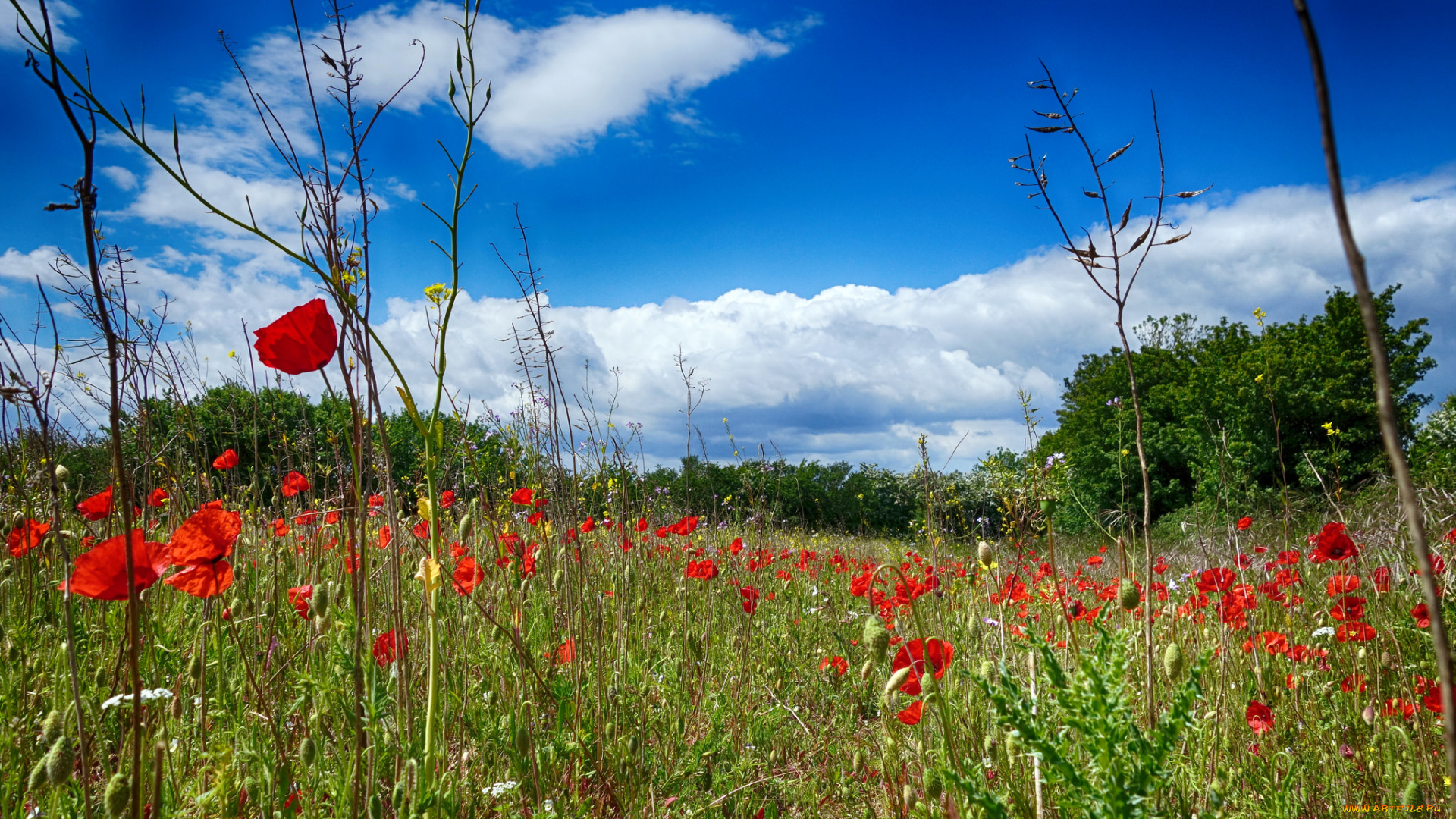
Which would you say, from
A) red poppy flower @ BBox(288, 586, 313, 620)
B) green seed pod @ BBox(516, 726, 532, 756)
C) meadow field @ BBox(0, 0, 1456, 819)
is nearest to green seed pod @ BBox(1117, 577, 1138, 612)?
meadow field @ BBox(0, 0, 1456, 819)

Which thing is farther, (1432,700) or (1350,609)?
(1350,609)

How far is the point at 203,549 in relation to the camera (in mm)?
1349

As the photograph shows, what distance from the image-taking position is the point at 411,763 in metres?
1.27

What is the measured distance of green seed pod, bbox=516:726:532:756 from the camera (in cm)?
174

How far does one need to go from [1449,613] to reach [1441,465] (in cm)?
1421

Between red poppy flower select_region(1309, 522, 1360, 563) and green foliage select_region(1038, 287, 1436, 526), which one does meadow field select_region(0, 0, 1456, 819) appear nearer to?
red poppy flower select_region(1309, 522, 1360, 563)

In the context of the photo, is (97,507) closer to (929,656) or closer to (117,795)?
(117,795)

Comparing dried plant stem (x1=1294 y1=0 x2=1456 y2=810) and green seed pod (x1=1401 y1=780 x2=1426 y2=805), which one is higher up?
dried plant stem (x1=1294 y1=0 x2=1456 y2=810)

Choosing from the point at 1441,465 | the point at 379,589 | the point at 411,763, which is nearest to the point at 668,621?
the point at 379,589

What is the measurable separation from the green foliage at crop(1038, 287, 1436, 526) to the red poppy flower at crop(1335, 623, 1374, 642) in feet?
37.9

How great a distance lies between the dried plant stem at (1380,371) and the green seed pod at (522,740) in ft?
5.42

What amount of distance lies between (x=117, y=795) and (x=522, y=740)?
0.80 metres

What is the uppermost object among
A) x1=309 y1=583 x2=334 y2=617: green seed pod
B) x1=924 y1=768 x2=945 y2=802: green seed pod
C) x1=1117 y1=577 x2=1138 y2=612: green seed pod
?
x1=309 y1=583 x2=334 y2=617: green seed pod

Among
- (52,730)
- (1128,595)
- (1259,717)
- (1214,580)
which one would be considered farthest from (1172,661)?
(52,730)
